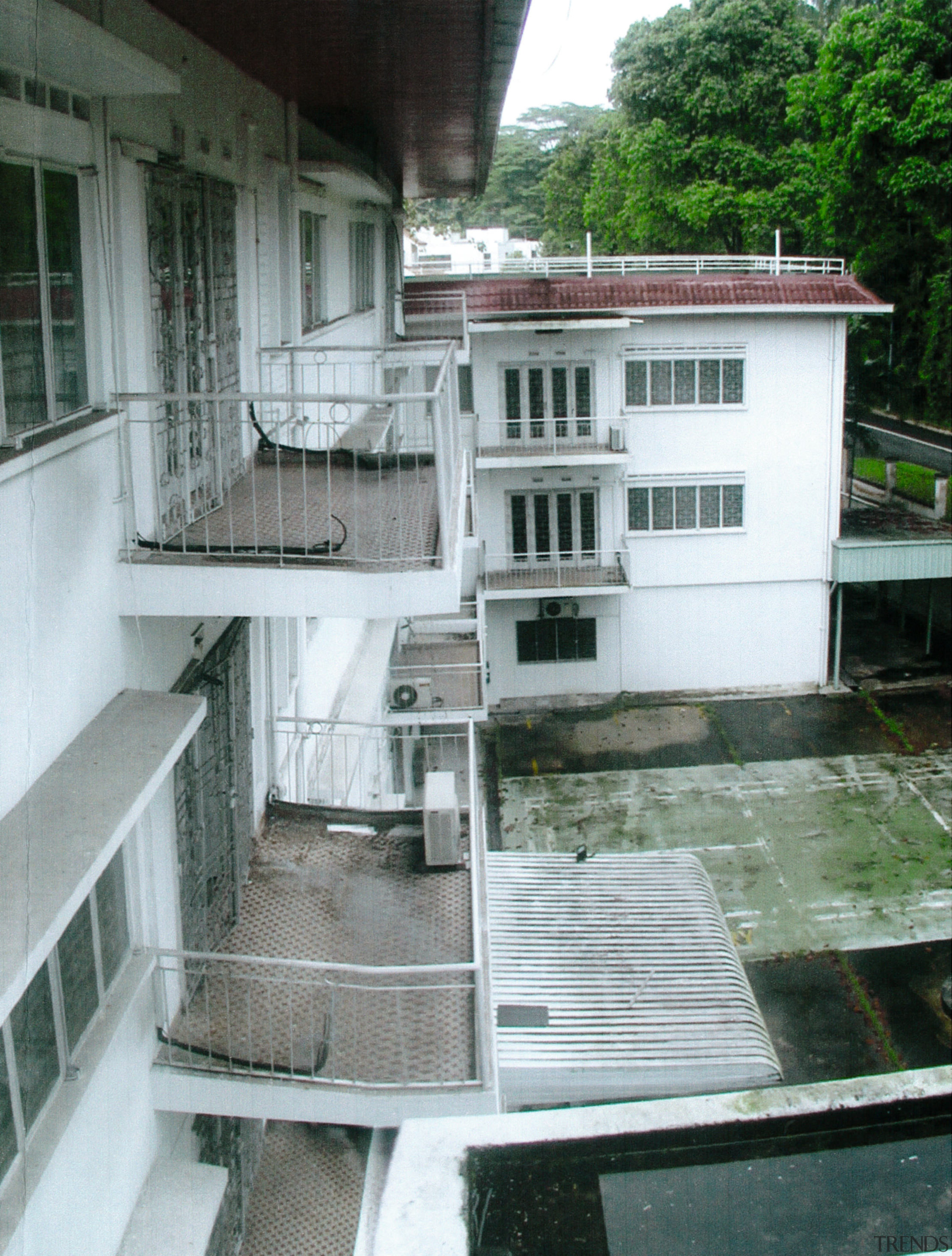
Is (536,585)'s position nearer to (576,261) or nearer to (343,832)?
(576,261)

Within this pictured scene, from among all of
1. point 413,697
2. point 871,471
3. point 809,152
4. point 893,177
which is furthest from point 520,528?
point 871,471

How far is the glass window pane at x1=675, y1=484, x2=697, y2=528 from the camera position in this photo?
15.5 meters

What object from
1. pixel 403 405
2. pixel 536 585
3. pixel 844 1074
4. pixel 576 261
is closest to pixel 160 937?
pixel 844 1074

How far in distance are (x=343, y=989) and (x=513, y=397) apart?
38.2ft

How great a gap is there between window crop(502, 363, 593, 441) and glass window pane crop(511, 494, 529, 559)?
0.79 m

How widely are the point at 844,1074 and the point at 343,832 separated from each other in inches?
176

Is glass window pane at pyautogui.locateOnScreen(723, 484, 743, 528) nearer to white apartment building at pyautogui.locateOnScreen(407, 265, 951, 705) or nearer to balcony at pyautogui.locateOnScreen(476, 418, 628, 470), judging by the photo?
white apartment building at pyautogui.locateOnScreen(407, 265, 951, 705)

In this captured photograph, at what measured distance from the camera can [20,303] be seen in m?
3.08

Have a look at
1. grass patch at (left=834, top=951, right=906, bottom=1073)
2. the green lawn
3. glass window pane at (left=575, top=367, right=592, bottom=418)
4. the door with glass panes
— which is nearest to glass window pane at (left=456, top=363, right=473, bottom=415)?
the door with glass panes

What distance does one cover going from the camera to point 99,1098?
3.54 meters

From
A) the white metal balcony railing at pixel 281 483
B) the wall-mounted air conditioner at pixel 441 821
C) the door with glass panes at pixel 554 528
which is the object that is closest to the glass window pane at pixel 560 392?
the door with glass panes at pixel 554 528

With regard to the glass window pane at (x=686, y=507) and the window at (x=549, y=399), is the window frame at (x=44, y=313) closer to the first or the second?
the window at (x=549, y=399)

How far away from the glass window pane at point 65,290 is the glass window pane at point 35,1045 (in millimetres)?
1553

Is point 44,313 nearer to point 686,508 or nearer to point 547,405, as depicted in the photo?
point 547,405
